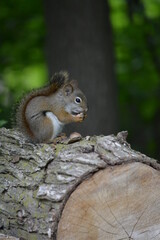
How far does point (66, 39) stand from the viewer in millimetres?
5637

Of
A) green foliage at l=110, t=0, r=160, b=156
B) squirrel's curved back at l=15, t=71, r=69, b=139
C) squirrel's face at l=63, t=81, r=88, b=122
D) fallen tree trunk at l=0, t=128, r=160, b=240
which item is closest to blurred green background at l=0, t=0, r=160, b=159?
green foliage at l=110, t=0, r=160, b=156

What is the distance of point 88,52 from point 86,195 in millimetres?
2829

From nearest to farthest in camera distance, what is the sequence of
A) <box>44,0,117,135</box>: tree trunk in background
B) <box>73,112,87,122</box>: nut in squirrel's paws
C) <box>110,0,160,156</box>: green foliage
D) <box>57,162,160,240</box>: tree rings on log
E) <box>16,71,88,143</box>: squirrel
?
<box>57,162,160,240</box>: tree rings on log, <box>16,71,88,143</box>: squirrel, <box>73,112,87,122</box>: nut in squirrel's paws, <box>44,0,117,135</box>: tree trunk in background, <box>110,0,160,156</box>: green foliage

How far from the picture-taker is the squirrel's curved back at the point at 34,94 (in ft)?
12.3

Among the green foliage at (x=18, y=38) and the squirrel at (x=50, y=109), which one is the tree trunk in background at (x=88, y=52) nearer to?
the green foliage at (x=18, y=38)

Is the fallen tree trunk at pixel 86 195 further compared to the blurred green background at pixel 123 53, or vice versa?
the blurred green background at pixel 123 53

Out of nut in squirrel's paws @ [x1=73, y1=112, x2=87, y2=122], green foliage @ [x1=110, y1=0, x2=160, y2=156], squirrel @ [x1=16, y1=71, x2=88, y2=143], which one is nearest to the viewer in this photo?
squirrel @ [x1=16, y1=71, x2=88, y2=143]

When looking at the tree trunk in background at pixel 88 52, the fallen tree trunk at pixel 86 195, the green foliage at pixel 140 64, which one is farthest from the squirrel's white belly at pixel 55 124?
the green foliage at pixel 140 64

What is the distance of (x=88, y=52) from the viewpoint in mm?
5613

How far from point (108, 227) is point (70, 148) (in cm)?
50

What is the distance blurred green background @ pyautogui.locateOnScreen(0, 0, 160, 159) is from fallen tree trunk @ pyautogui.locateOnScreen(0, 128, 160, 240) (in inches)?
118

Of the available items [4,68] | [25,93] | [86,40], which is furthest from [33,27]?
[25,93]

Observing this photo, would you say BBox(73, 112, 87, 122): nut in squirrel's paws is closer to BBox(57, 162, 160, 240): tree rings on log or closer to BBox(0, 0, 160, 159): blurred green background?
BBox(57, 162, 160, 240): tree rings on log

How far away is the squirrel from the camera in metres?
3.75
